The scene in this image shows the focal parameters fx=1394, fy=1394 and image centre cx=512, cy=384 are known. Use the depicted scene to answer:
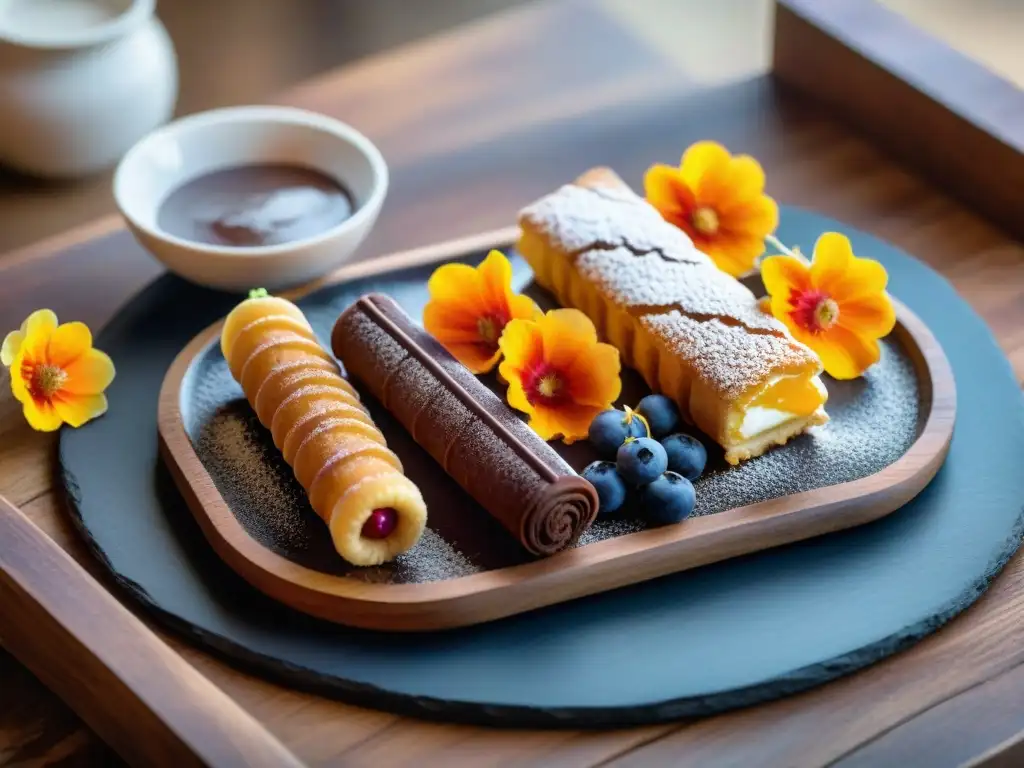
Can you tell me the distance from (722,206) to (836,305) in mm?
177

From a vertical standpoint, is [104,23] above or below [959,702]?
above

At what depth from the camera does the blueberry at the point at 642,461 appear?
41.2 inches

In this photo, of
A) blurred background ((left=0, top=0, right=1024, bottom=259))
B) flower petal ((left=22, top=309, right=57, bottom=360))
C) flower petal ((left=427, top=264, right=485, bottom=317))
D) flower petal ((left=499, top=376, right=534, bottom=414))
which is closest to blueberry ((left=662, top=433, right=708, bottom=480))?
flower petal ((left=499, top=376, right=534, bottom=414))

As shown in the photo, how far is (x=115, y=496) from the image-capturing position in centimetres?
110

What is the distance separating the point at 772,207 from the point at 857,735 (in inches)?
21.3

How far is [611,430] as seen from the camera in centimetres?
109

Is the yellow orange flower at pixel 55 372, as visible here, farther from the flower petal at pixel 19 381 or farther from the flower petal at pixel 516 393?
the flower petal at pixel 516 393

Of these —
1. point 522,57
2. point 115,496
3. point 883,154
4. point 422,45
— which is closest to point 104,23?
point 422,45

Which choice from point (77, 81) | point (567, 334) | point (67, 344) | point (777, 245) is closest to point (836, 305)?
point (777, 245)

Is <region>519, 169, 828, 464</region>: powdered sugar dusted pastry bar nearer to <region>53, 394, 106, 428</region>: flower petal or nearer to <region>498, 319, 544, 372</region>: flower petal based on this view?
<region>498, 319, 544, 372</region>: flower petal

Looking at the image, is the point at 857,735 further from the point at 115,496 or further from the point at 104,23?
the point at 104,23

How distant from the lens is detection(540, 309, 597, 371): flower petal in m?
1.14

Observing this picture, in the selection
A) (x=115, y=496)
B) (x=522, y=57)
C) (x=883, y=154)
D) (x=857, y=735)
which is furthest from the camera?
(x=522, y=57)

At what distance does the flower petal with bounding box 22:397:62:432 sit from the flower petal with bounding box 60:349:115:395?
26 millimetres
